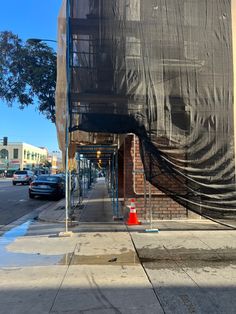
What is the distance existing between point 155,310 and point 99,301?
717mm

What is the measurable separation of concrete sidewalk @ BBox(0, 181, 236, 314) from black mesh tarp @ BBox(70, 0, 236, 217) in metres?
1.45

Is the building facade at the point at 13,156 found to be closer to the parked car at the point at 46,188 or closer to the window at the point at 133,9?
the parked car at the point at 46,188

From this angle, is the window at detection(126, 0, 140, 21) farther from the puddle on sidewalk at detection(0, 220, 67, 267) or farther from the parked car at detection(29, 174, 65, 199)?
the parked car at detection(29, 174, 65, 199)

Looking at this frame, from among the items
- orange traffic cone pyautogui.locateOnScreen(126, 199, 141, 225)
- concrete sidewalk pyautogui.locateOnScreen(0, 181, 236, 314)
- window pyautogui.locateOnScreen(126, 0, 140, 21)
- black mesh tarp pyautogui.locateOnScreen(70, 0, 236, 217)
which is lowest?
concrete sidewalk pyautogui.locateOnScreen(0, 181, 236, 314)

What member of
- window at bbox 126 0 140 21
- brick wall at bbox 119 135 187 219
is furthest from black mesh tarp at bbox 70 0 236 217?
brick wall at bbox 119 135 187 219

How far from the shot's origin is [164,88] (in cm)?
895

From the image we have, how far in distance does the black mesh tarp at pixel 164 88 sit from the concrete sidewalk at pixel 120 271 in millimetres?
1455

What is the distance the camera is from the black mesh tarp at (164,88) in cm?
878

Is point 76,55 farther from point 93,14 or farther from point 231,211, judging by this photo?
point 231,211

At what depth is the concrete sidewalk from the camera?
A: 4527 mm

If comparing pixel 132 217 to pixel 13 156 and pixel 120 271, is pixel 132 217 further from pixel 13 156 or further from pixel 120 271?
pixel 13 156

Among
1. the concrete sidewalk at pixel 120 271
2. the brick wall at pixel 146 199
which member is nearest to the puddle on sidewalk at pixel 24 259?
the concrete sidewalk at pixel 120 271

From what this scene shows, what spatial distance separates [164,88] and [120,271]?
471 cm

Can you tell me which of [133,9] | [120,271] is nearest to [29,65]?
[133,9]
